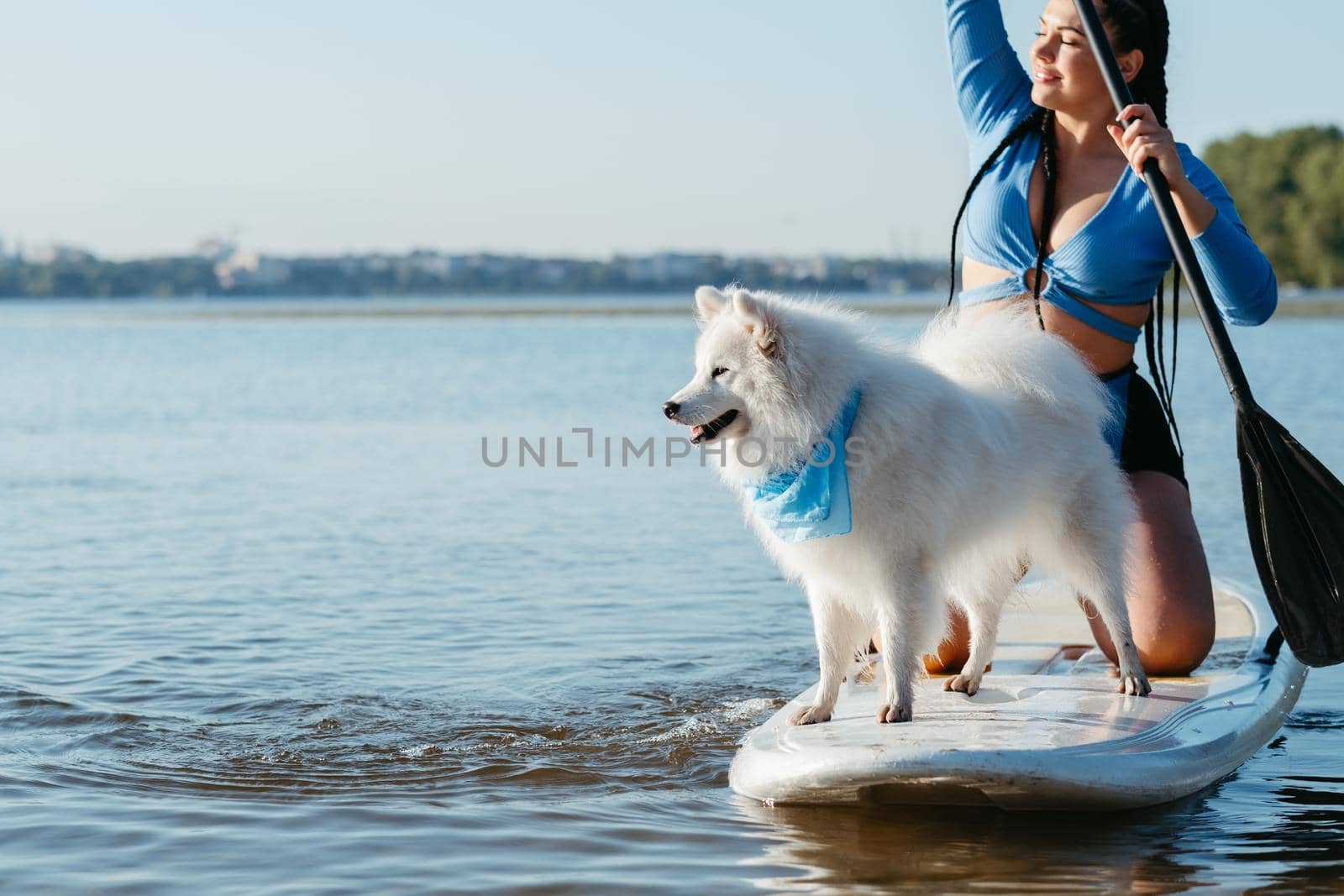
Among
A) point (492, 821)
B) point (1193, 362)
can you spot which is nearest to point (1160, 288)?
point (492, 821)

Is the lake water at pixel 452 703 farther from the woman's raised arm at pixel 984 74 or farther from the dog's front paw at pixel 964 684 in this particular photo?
the woman's raised arm at pixel 984 74

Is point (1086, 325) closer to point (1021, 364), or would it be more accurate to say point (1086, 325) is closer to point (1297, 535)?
point (1021, 364)

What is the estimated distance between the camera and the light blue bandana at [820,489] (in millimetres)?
4379

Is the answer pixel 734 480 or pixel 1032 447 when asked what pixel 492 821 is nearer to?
pixel 734 480

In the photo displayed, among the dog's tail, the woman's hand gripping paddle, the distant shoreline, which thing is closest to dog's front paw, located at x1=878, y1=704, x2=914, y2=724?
the dog's tail

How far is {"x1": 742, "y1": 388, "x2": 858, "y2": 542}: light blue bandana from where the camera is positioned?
172 inches

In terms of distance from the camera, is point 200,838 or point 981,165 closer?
point 200,838

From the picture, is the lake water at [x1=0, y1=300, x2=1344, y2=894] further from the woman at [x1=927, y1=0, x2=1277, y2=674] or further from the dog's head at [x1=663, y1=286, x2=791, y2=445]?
the woman at [x1=927, y1=0, x2=1277, y2=674]

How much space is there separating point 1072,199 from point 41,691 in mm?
5084

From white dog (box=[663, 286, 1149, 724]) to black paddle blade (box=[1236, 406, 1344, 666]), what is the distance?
57 centimetres

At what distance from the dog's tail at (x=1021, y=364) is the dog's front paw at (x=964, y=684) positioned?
1058mm

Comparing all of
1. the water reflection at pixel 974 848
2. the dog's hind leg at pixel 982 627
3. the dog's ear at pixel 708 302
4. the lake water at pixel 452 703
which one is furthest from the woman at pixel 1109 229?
the dog's ear at pixel 708 302

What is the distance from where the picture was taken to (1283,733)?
6.11m

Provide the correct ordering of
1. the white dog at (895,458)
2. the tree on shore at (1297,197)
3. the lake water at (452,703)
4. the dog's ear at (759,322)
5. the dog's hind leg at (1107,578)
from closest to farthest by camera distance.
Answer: the dog's ear at (759,322)
the white dog at (895,458)
the lake water at (452,703)
the dog's hind leg at (1107,578)
the tree on shore at (1297,197)
